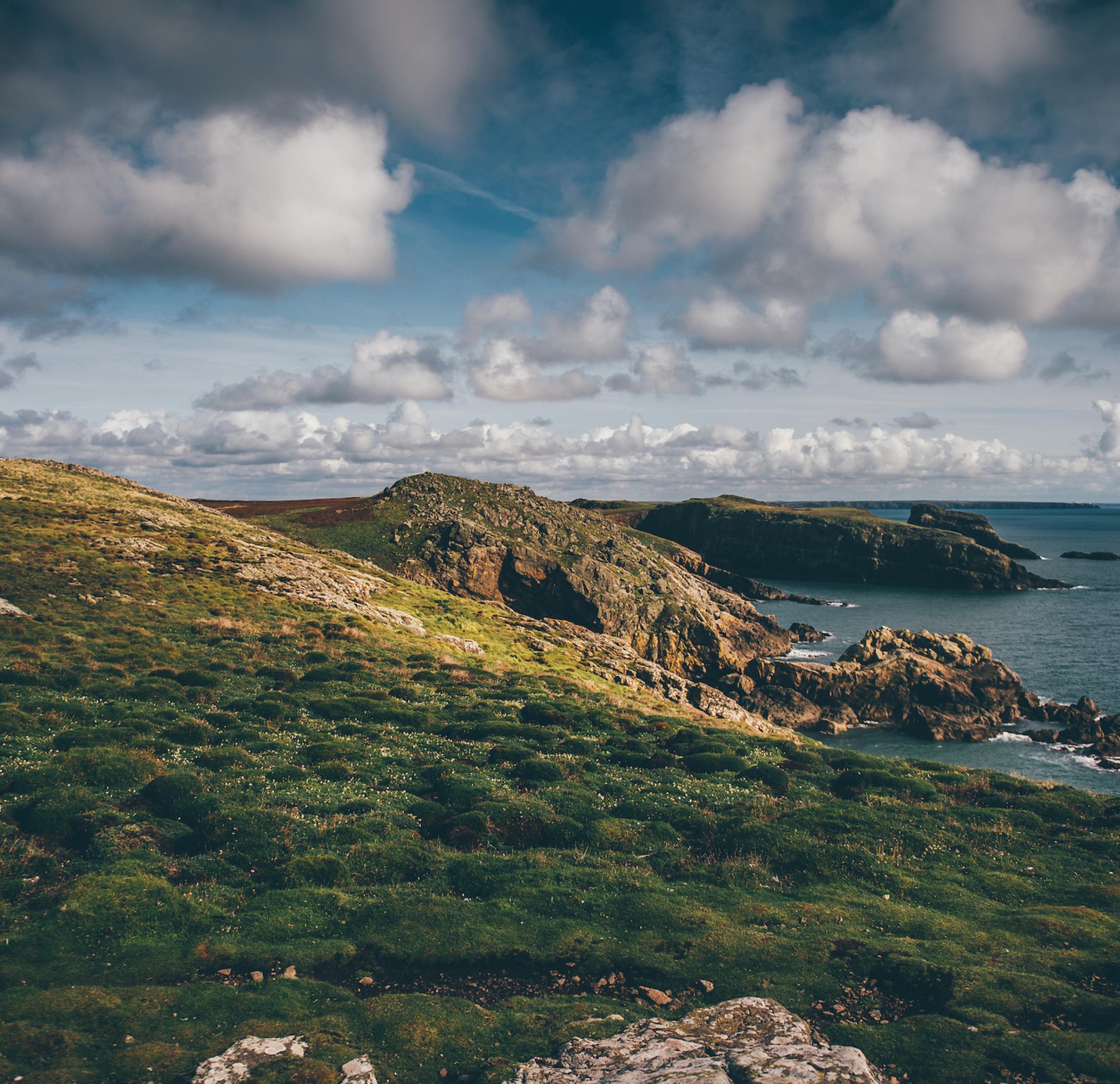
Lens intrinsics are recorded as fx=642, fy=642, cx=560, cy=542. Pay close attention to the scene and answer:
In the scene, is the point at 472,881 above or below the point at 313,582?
below

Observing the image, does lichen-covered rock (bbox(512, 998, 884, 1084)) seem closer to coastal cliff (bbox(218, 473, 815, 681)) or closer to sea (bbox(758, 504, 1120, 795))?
sea (bbox(758, 504, 1120, 795))

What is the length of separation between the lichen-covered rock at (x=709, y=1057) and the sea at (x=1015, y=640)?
38108mm

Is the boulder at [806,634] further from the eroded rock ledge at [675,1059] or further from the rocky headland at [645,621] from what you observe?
the eroded rock ledge at [675,1059]

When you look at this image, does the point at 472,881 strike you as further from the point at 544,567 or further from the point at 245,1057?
the point at 544,567

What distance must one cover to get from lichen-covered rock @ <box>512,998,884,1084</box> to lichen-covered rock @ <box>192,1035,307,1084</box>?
3.80 m

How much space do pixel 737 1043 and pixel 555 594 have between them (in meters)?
93.0

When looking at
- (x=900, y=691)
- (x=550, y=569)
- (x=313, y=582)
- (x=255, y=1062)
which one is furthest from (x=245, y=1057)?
(x=550, y=569)

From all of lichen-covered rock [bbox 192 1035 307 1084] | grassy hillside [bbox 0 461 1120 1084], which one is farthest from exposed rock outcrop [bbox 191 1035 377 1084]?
grassy hillside [bbox 0 461 1120 1084]

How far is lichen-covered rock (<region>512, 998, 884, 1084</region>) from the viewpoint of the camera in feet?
33.6

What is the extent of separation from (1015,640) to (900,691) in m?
54.8

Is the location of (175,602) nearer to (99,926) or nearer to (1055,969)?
(99,926)

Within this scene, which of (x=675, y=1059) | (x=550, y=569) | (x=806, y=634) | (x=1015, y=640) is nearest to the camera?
(x=675, y=1059)

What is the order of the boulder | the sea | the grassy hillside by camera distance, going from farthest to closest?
the boulder, the sea, the grassy hillside

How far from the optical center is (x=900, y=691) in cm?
8362
